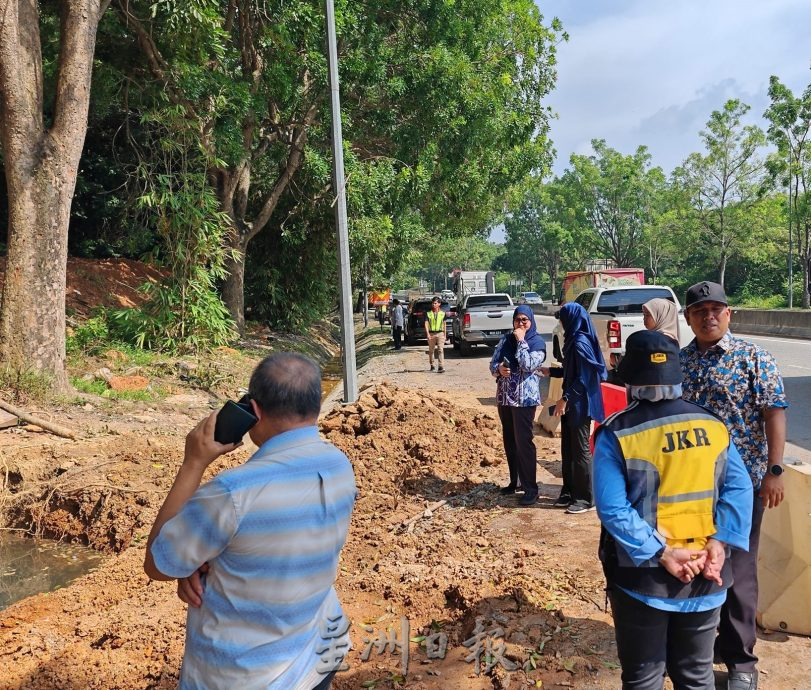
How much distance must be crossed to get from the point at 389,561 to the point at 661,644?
307cm

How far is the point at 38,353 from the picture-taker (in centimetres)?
999

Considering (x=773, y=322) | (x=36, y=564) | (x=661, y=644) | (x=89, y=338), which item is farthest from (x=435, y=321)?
(x=773, y=322)

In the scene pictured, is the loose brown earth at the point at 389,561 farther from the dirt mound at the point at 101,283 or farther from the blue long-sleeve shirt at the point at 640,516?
the dirt mound at the point at 101,283

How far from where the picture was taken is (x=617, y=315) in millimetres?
11953

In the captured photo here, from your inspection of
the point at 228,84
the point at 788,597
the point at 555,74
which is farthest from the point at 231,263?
the point at 788,597

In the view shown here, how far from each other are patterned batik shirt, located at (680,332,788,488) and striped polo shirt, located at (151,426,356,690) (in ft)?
6.80

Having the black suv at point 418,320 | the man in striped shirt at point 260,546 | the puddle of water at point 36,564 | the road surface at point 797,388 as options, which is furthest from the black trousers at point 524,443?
the black suv at point 418,320

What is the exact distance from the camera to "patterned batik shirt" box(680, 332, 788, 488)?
10.3ft

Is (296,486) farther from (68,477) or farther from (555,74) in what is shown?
(555,74)

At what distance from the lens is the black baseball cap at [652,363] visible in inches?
94.8

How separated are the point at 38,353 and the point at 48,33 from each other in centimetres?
844

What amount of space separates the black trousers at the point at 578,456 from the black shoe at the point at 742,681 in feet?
9.03

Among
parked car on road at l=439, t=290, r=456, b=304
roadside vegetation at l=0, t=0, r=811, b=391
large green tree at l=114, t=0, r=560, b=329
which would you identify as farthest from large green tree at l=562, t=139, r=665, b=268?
large green tree at l=114, t=0, r=560, b=329

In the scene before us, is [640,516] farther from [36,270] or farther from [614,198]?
[614,198]
